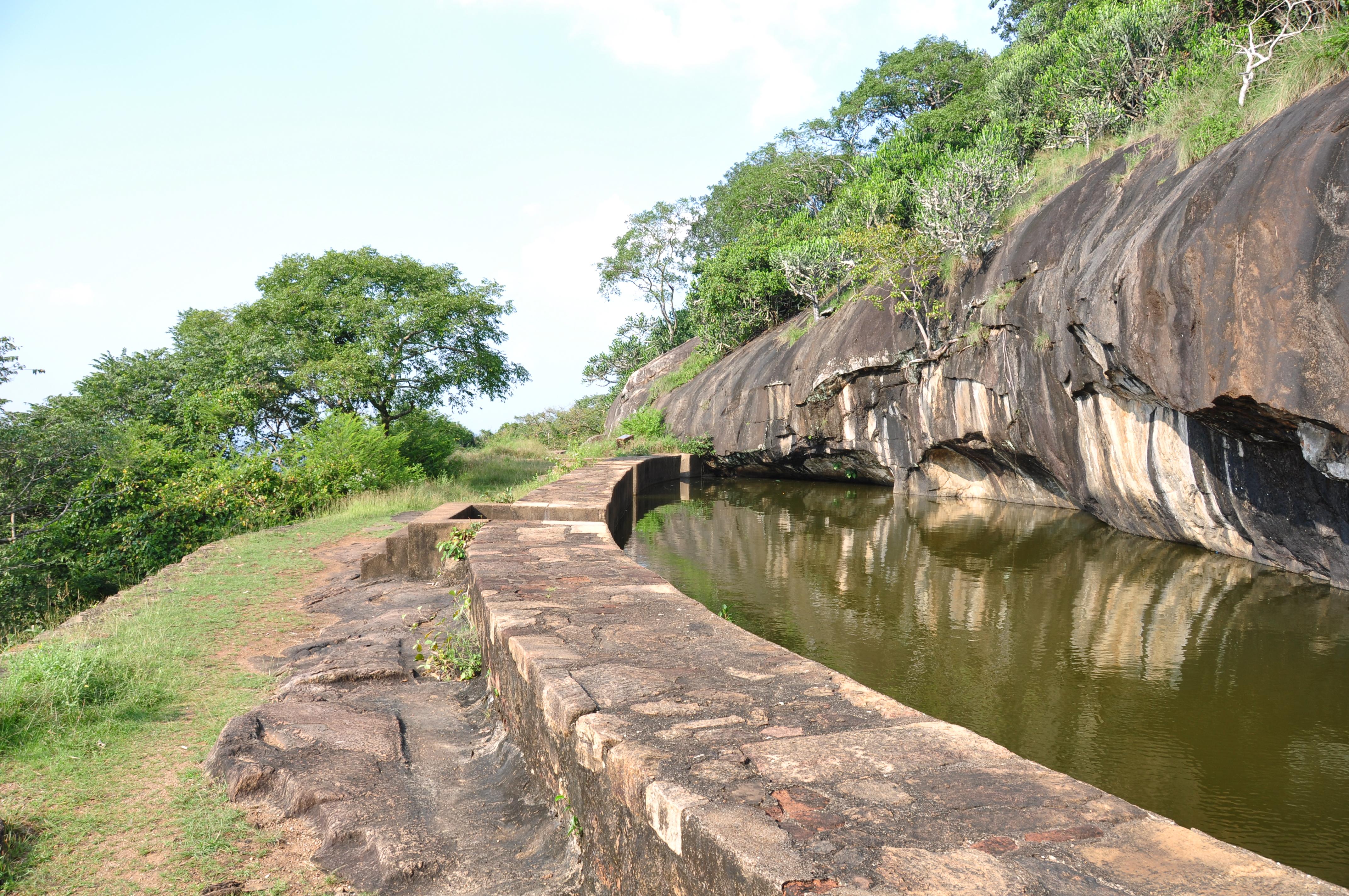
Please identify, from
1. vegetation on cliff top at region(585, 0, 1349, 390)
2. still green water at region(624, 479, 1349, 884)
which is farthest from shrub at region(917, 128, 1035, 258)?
still green water at region(624, 479, 1349, 884)

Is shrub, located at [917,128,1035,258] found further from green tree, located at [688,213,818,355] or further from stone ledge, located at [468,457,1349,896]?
stone ledge, located at [468,457,1349,896]

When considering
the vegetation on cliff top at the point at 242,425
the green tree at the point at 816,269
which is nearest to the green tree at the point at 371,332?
the vegetation on cliff top at the point at 242,425

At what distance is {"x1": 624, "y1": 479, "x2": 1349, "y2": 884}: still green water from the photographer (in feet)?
13.7

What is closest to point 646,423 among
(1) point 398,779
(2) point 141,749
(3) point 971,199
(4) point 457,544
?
(3) point 971,199

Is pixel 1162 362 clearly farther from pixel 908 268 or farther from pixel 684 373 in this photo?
pixel 684 373

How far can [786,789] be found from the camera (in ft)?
7.33

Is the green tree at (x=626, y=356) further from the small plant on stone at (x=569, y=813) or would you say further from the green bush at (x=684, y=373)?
the small plant on stone at (x=569, y=813)

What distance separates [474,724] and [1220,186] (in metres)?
7.30

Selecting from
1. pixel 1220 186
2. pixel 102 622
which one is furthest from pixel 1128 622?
pixel 102 622

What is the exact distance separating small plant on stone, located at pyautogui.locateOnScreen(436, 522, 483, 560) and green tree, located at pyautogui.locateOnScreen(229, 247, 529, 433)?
11932 millimetres

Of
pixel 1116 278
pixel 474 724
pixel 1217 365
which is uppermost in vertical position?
pixel 1116 278

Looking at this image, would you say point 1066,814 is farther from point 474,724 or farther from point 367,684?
point 367,684

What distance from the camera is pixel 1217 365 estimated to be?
669 cm

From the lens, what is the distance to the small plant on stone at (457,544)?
6973 mm
